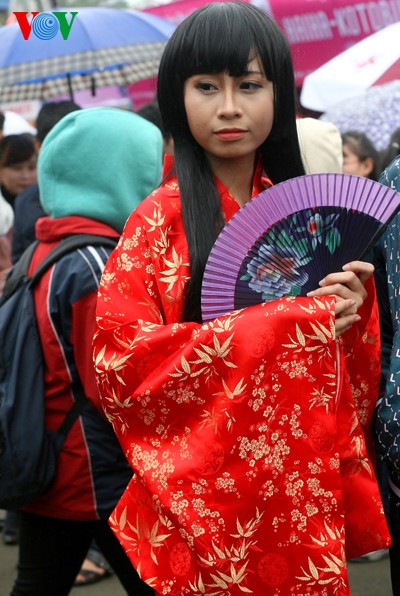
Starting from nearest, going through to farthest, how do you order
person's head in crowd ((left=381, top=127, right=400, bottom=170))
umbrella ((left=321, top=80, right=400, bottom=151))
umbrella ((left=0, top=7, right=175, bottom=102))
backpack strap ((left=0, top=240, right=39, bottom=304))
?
backpack strap ((left=0, top=240, right=39, bottom=304)) < person's head in crowd ((left=381, top=127, right=400, bottom=170)) < umbrella ((left=321, top=80, right=400, bottom=151)) < umbrella ((left=0, top=7, right=175, bottom=102))

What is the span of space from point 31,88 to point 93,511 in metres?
5.53

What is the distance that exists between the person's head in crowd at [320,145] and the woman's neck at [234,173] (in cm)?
105

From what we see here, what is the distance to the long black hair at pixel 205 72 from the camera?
2.09 metres

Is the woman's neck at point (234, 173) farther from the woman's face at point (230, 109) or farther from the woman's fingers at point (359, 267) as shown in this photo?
the woman's fingers at point (359, 267)

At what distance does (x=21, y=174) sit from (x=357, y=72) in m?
2.20

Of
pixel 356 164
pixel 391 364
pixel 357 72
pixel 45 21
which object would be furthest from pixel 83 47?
pixel 391 364

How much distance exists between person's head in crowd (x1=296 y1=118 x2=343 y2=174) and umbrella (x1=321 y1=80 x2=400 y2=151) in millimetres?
2255

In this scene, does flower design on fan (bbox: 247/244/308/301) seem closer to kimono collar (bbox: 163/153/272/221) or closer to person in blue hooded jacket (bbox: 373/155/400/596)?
kimono collar (bbox: 163/153/272/221)

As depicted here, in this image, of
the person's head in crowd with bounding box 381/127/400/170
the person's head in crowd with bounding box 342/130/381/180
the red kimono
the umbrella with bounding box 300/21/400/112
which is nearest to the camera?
the red kimono

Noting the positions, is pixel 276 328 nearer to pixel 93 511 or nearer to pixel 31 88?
pixel 93 511

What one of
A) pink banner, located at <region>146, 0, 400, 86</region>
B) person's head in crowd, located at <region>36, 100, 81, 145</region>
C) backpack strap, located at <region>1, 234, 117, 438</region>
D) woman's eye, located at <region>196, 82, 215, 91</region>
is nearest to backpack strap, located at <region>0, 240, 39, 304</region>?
backpack strap, located at <region>1, 234, 117, 438</region>

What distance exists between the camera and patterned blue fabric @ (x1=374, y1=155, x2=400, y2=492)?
7.07 feet

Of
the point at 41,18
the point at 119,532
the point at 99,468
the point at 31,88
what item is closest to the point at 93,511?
the point at 99,468

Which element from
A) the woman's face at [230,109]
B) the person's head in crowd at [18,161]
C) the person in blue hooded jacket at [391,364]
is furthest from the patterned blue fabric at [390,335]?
the person's head in crowd at [18,161]
